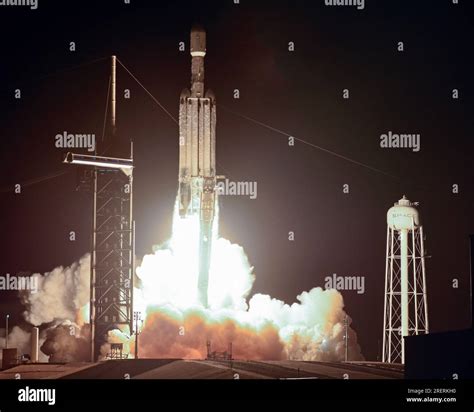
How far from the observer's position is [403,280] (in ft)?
479

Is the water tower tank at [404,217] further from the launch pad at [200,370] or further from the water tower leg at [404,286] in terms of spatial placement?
the launch pad at [200,370]

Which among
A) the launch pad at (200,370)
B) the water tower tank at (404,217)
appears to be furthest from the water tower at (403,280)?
the launch pad at (200,370)

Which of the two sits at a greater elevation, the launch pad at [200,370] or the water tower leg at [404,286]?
the water tower leg at [404,286]

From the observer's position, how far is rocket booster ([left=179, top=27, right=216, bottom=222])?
143 m

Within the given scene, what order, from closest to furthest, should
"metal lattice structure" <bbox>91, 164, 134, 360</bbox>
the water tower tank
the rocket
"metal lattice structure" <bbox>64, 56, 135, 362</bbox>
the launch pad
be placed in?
the launch pad → the rocket → "metal lattice structure" <bbox>64, 56, 135, 362</bbox> → "metal lattice structure" <bbox>91, 164, 134, 360</bbox> → the water tower tank

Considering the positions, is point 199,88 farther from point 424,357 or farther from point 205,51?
point 424,357

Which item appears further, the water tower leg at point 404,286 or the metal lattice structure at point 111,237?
the water tower leg at point 404,286

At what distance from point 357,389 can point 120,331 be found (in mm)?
39373

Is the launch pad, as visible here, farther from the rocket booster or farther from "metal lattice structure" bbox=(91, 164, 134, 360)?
the rocket booster

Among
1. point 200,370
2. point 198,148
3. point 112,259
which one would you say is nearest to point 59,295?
point 112,259

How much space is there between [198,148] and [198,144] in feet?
1.20

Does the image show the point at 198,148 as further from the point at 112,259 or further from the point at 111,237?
the point at 112,259

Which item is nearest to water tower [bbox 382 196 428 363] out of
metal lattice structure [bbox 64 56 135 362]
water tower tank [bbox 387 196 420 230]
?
water tower tank [bbox 387 196 420 230]

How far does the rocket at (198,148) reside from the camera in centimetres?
14275
